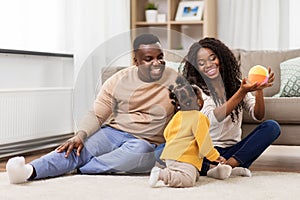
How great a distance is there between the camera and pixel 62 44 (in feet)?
13.5

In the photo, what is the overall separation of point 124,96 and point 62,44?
186cm

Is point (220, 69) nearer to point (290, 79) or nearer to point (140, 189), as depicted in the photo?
point (140, 189)

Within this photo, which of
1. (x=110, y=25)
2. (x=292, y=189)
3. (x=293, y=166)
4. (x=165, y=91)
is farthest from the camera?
(x=110, y=25)

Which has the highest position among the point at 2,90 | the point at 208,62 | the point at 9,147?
the point at 208,62

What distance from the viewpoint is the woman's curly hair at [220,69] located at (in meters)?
2.43

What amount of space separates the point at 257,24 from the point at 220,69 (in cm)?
216

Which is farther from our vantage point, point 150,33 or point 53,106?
point 53,106

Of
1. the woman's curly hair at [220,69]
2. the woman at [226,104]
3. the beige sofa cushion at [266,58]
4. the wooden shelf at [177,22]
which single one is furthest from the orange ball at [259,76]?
the wooden shelf at [177,22]

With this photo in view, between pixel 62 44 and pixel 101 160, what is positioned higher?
pixel 62 44

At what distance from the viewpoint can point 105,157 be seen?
2.51m

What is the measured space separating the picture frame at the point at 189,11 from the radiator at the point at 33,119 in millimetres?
1234

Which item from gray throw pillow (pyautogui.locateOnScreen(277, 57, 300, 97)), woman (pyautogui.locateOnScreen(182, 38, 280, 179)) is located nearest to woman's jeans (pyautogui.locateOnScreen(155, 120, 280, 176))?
woman (pyautogui.locateOnScreen(182, 38, 280, 179))

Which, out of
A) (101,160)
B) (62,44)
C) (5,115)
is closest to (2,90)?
(5,115)

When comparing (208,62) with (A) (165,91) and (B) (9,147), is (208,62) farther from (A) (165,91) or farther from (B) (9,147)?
(B) (9,147)
